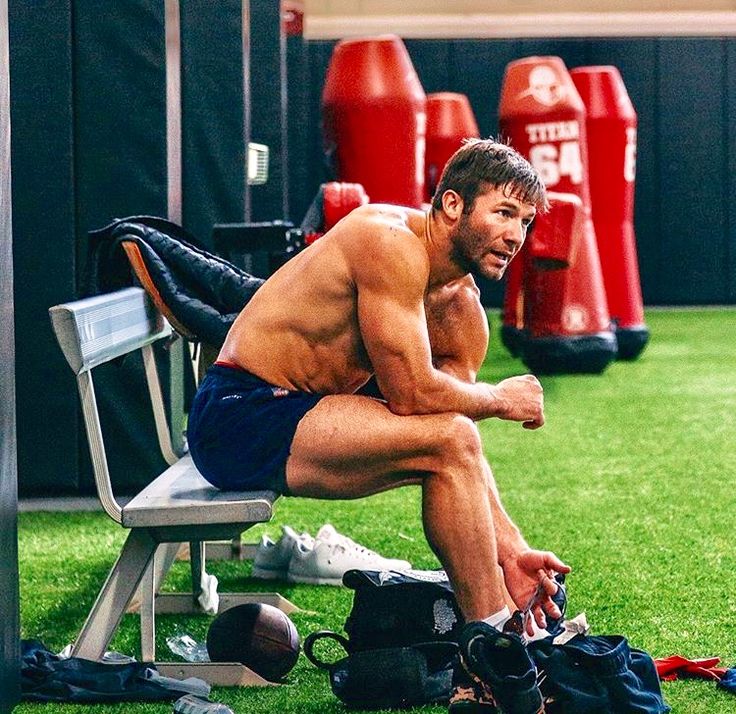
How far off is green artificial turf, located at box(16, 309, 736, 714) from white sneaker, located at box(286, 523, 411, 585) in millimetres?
50

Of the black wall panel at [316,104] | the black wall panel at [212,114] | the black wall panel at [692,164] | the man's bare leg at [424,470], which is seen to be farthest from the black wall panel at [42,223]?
the black wall panel at [692,164]

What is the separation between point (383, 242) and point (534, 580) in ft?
2.51

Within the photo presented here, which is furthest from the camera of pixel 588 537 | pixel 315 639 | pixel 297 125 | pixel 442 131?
pixel 297 125

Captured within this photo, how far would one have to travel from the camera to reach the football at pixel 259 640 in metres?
2.89

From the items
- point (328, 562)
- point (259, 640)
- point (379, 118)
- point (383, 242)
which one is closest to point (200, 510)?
point (259, 640)

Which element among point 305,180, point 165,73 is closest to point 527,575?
point 165,73

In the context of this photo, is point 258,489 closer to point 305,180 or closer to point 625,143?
point 625,143

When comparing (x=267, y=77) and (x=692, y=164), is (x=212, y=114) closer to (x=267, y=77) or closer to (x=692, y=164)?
(x=267, y=77)

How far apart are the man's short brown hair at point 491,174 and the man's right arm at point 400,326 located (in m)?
0.15

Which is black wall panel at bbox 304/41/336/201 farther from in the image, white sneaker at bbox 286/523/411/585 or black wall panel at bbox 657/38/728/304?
white sneaker at bbox 286/523/411/585

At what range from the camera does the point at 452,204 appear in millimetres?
2822

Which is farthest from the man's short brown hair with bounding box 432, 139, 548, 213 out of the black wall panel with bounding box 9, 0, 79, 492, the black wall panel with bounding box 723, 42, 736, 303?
the black wall panel with bounding box 723, 42, 736, 303

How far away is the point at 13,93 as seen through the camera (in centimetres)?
448

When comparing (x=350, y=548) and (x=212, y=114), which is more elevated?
(x=212, y=114)
